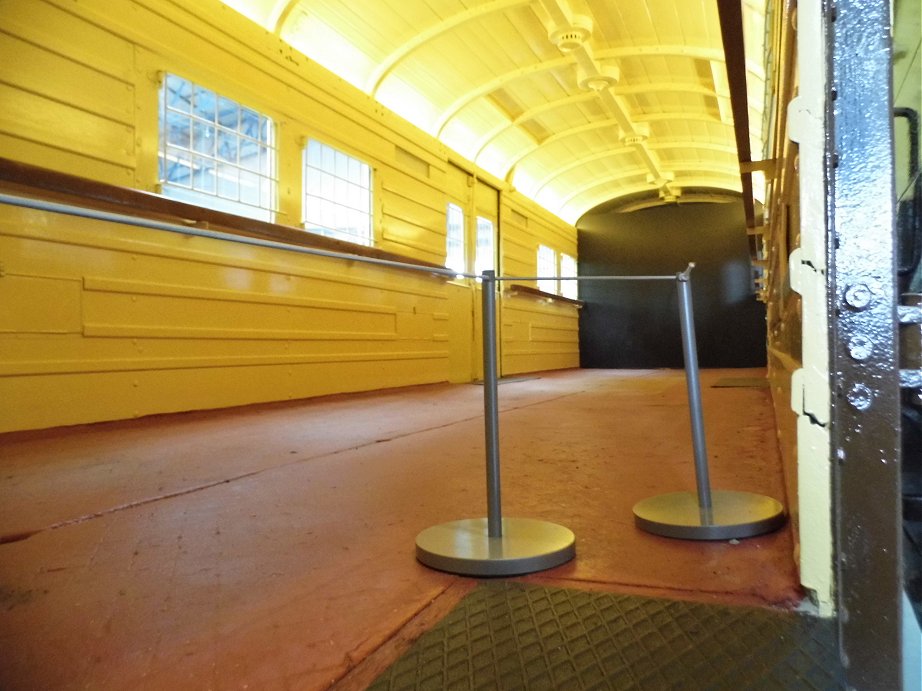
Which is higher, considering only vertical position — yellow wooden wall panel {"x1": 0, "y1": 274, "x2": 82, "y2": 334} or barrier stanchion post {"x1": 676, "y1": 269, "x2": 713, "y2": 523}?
yellow wooden wall panel {"x1": 0, "y1": 274, "x2": 82, "y2": 334}

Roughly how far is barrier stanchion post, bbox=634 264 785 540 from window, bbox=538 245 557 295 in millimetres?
9054

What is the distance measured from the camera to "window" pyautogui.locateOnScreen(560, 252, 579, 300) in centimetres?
1219

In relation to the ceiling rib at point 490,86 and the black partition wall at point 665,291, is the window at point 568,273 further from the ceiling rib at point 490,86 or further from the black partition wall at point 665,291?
the ceiling rib at point 490,86

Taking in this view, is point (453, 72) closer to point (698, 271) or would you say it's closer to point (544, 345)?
point (544, 345)

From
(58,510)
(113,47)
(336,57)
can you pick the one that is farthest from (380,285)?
(58,510)

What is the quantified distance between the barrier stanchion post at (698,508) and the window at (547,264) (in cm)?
905

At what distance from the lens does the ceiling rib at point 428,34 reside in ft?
18.1

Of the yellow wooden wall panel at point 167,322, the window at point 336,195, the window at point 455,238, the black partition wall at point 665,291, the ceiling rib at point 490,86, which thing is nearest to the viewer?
the yellow wooden wall panel at point 167,322

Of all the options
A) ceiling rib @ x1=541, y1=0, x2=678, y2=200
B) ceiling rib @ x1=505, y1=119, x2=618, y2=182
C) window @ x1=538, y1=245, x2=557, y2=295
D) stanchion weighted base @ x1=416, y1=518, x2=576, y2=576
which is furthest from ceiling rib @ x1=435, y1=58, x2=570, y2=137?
stanchion weighted base @ x1=416, y1=518, x2=576, y2=576

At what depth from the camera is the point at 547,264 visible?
37.4 ft

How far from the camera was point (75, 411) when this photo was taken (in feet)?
12.5

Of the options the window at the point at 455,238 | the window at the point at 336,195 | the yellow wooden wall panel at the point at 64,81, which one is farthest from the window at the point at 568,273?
the yellow wooden wall panel at the point at 64,81

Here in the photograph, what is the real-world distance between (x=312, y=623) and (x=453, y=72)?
254 inches

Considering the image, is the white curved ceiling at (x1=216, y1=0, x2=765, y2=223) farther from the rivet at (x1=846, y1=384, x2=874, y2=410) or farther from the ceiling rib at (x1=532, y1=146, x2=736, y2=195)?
the rivet at (x1=846, y1=384, x2=874, y2=410)
